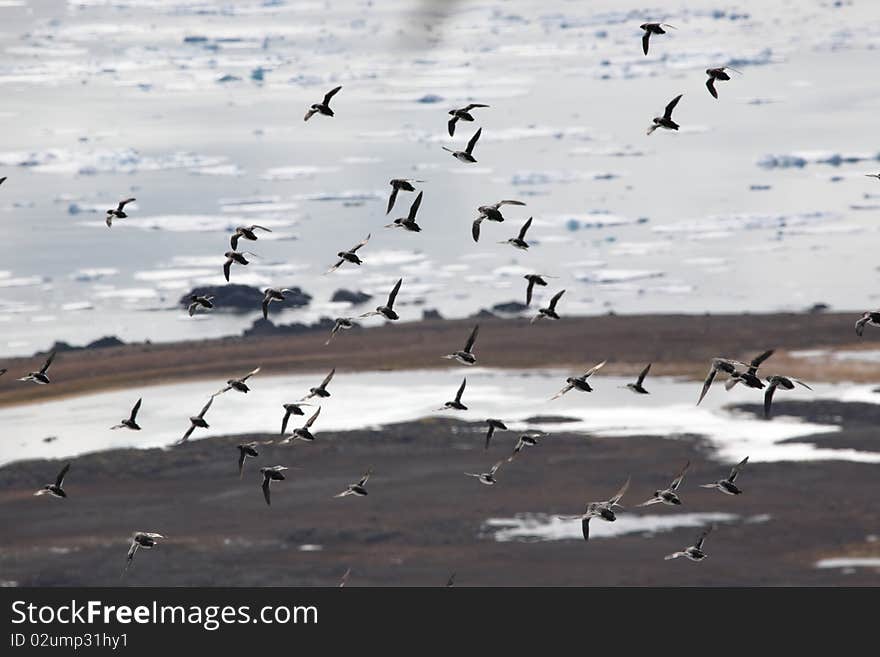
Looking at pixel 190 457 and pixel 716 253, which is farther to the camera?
pixel 716 253

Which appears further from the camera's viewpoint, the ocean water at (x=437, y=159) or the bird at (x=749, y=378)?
the ocean water at (x=437, y=159)

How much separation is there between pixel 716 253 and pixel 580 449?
27174 millimetres

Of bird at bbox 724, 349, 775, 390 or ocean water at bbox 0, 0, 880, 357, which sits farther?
ocean water at bbox 0, 0, 880, 357

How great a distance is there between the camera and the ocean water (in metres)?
89.7

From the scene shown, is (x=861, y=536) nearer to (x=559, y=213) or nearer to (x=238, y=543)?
(x=238, y=543)

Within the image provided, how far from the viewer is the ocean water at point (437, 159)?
8969 cm

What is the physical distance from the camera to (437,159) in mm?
114500

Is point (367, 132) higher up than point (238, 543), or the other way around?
point (238, 543)

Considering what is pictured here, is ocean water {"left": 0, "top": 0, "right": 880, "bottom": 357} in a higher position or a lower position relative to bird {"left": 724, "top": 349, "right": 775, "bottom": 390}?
lower

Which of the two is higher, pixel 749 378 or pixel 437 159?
pixel 749 378

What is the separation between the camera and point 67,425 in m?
72.9

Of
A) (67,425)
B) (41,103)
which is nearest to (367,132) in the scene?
(41,103)

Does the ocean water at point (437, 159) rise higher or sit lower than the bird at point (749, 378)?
lower

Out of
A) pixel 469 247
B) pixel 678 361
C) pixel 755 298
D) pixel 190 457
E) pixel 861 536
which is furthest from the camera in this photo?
pixel 469 247
